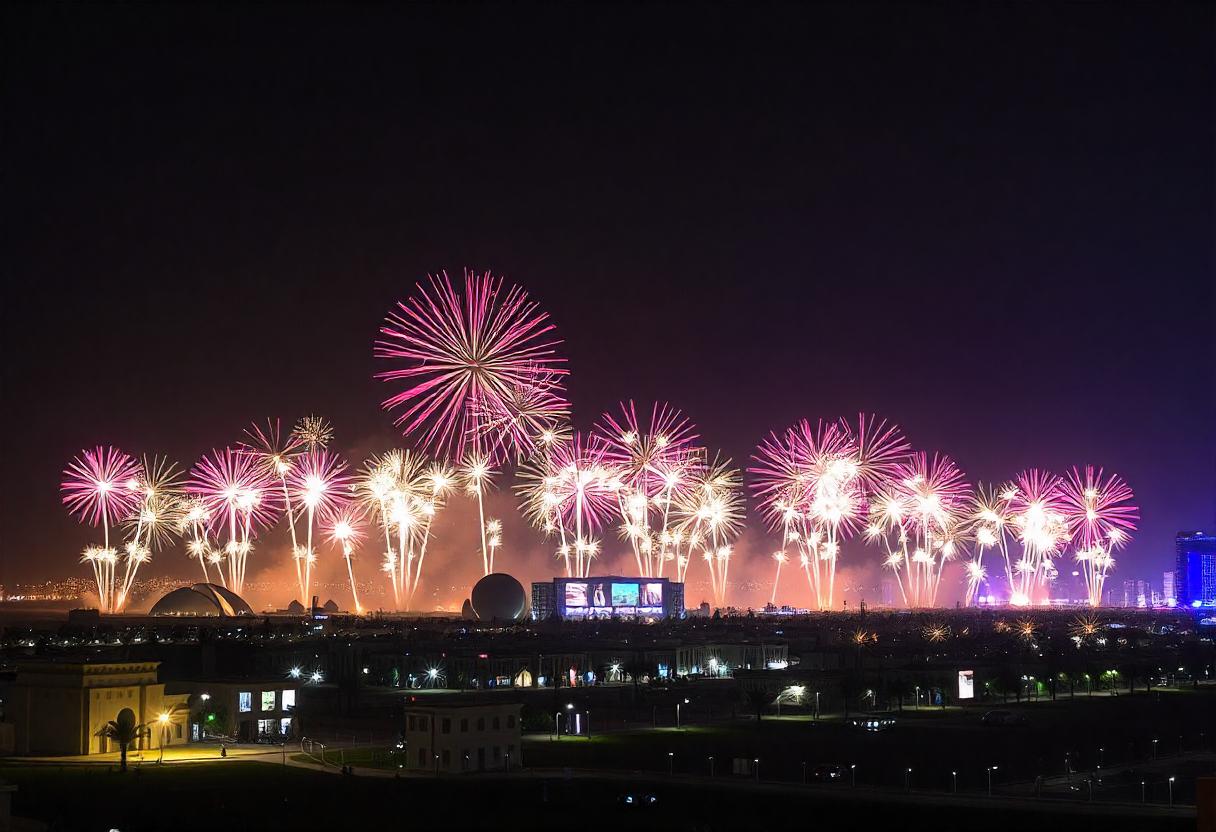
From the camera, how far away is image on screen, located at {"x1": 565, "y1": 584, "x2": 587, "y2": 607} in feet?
474

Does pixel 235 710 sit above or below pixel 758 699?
above

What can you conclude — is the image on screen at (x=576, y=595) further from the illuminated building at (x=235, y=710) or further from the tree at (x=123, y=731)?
the tree at (x=123, y=731)

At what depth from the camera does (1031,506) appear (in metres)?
145

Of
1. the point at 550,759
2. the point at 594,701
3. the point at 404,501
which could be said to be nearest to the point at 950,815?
the point at 550,759

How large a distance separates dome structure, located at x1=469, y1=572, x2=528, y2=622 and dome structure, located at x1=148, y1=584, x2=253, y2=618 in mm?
29555

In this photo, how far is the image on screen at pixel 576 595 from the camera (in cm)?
14450

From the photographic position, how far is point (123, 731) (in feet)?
171

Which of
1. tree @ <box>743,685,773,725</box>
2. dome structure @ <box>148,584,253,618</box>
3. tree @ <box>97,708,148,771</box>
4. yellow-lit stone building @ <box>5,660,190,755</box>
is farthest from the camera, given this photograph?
dome structure @ <box>148,584,253,618</box>

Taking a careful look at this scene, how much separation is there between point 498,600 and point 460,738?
77.7m

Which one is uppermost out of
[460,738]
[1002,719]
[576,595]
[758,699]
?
[576,595]

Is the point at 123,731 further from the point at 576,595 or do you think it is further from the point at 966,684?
the point at 576,595

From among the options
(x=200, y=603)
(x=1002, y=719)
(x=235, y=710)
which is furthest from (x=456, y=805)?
(x=200, y=603)

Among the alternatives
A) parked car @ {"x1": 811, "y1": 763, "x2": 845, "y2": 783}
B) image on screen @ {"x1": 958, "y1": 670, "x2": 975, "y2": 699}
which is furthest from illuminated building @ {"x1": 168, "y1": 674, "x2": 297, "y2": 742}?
image on screen @ {"x1": 958, "y1": 670, "x2": 975, "y2": 699}

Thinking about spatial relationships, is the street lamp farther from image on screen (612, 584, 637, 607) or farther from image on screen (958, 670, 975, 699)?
image on screen (612, 584, 637, 607)
